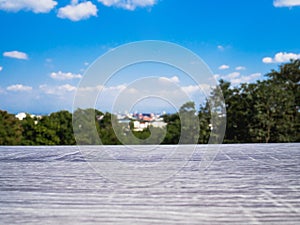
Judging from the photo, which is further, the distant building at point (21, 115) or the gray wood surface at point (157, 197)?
the distant building at point (21, 115)

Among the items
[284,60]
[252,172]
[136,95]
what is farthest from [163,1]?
[252,172]

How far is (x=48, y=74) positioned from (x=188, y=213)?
5664 mm

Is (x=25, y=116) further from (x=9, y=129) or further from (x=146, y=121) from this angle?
(x=146, y=121)

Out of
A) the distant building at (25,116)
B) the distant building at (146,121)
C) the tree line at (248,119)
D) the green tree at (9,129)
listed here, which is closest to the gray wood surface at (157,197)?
the distant building at (146,121)

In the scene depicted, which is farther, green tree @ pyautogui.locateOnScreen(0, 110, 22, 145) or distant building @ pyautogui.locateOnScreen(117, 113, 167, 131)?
green tree @ pyautogui.locateOnScreen(0, 110, 22, 145)

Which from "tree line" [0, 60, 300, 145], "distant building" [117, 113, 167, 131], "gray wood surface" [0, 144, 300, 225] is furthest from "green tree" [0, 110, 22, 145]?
"gray wood surface" [0, 144, 300, 225]

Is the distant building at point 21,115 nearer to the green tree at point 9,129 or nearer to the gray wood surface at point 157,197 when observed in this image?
the green tree at point 9,129

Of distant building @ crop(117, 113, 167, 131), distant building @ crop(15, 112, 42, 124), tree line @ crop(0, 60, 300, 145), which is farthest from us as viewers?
distant building @ crop(15, 112, 42, 124)

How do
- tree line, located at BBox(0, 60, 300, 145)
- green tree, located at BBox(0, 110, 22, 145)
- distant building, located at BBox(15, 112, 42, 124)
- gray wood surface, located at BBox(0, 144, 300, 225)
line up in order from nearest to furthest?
1. gray wood surface, located at BBox(0, 144, 300, 225)
2. green tree, located at BBox(0, 110, 22, 145)
3. tree line, located at BBox(0, 60, 300, 145)
4. distant building, located at BBox(15, 112, 42, 124)

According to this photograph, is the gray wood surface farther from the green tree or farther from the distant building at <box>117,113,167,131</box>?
the green tree

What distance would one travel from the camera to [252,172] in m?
1.34

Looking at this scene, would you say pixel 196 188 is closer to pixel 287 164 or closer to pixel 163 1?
pixel 287 164

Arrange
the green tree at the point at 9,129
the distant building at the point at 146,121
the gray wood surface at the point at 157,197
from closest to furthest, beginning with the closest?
the gray wood surface at the point at 157,197 < the distant building at the point at 146,121 < the green tree at the point at 9,129

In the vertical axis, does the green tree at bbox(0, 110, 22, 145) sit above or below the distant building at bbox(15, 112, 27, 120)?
below
